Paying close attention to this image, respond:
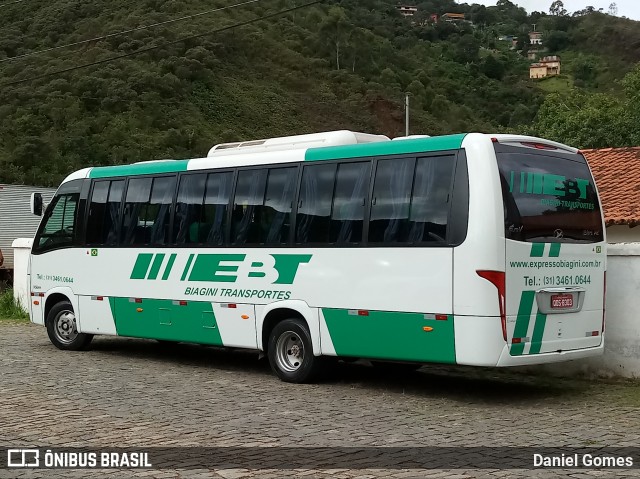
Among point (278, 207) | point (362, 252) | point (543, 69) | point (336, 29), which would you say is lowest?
point (362, 252)

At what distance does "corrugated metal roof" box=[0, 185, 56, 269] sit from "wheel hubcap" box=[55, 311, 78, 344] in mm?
13854

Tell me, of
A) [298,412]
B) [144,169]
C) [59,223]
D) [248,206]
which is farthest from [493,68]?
[298,412]

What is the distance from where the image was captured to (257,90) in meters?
70.8

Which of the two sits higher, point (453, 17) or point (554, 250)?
point (453, 17)

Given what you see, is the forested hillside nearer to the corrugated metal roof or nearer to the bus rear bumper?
the corrugated metal roof

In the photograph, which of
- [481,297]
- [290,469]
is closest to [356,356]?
[481,297]

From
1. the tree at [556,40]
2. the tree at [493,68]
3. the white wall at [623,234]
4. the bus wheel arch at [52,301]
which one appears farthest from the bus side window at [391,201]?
the tree at [556,40]

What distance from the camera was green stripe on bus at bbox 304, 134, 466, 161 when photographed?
398 inches

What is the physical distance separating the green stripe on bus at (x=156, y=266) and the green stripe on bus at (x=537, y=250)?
5.84m

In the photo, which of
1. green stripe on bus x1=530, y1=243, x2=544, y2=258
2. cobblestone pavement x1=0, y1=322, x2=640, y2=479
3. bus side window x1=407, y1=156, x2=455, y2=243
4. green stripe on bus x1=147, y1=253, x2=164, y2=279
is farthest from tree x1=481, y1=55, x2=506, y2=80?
green stripe on bus x1=530, y1=243, x2=544, y2=258

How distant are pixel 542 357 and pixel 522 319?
0.56 m

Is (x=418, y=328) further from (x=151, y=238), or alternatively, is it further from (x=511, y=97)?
(x=511, y=97)

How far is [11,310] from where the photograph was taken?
858 inches

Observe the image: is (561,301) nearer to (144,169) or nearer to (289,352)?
(289,352)
